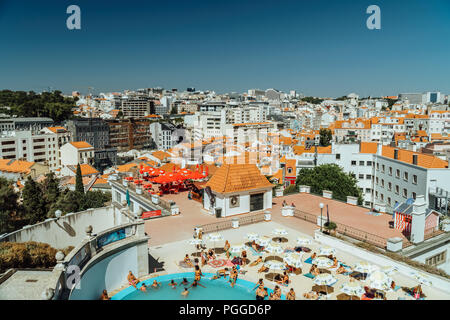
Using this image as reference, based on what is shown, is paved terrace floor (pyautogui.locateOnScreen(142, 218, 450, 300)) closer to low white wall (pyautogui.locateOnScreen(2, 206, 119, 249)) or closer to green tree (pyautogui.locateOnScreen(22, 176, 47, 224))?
low white wall (pyautogui.locateOnScreen(2, 206, 119, 249))

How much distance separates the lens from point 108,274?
11.2 meters

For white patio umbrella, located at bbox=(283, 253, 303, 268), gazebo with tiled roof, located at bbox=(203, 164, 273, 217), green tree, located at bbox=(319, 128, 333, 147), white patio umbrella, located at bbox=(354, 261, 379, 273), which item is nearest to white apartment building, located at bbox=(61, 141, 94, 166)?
green tree, located at bbox=(319, 128, 333, 147)

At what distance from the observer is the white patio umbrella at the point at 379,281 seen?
10320 mm

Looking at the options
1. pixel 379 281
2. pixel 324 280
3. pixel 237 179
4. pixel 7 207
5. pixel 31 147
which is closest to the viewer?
pixel 379 281

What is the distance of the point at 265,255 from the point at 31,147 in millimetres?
74129

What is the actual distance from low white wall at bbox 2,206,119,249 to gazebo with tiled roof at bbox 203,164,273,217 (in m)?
4.98

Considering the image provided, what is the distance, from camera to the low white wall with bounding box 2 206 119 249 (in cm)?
1613

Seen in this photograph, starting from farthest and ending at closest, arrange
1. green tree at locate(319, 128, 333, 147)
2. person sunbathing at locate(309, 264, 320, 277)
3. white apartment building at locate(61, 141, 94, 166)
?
green tree at locate(319, 128, 333, 147), white apartment building at locate(61, 141, 94, 166), person sunbathing at locate(309, 264, 320, 277)

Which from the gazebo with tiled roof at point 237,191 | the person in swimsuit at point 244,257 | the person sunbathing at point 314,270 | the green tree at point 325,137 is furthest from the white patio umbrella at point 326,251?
the green tree at point 325,137

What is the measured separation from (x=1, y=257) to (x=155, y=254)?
5.18m

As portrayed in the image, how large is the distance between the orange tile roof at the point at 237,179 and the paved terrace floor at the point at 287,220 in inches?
61.9

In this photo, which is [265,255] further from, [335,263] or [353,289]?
[353,289]

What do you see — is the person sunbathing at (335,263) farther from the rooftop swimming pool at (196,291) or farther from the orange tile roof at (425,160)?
the orange tile roof at (425,160)

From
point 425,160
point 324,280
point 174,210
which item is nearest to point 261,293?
point 324,280
